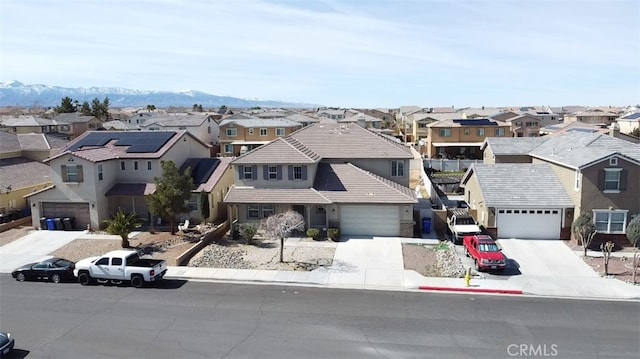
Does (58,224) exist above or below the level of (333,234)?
above

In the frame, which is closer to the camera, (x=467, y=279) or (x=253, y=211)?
(x=467, y=279)

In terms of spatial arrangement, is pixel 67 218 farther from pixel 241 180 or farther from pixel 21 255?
pixel 241 180

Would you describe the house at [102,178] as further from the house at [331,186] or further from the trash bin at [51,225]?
the house at [331,186]

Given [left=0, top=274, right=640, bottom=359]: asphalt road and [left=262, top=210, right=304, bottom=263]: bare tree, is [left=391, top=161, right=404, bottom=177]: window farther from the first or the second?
[left=0, top=274, right=640, bottom=359]: asphalt road

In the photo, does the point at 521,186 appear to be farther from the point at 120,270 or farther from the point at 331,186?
the point at 120,270

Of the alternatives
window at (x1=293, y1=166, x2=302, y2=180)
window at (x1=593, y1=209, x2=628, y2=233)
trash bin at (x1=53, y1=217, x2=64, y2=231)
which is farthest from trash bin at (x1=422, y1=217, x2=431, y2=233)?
trash bin at (x1=53, y1=217, x2=64, y2=231)

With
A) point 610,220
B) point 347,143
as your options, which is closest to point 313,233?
point 347,143
